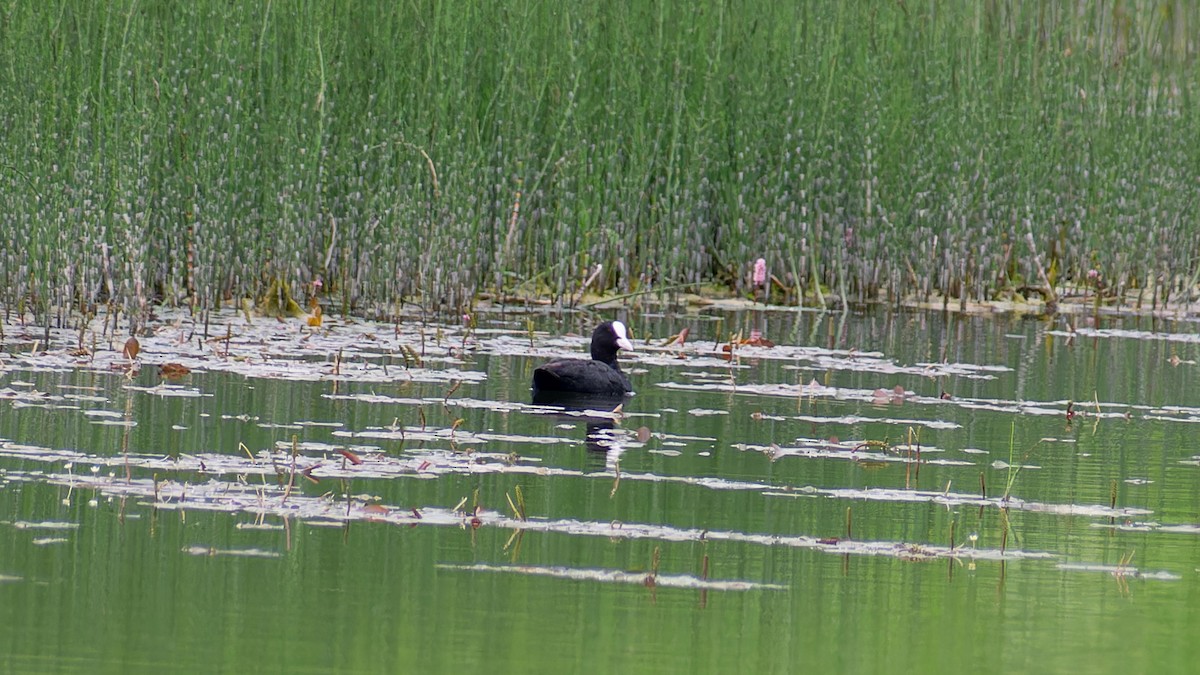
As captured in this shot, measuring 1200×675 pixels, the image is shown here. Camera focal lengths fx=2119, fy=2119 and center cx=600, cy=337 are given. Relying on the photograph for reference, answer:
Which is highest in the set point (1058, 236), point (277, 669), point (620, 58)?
point (620, 58)

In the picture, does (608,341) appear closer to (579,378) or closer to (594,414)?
(579,378)

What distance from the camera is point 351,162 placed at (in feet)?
44.3

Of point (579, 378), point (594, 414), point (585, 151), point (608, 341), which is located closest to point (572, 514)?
point (594, 414)

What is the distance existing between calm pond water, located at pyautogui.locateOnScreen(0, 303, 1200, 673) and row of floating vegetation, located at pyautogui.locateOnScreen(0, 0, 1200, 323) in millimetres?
1054

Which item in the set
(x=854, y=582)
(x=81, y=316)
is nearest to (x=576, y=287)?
(x=81, y=316)

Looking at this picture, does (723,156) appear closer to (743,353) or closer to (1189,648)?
(743,353)

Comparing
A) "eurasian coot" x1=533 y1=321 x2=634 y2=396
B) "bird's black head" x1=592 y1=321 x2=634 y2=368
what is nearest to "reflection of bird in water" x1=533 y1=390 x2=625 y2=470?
"eurasian coot" x1=533 y1=321 x2=634 y2=396

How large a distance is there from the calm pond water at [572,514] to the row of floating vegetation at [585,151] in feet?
3.46

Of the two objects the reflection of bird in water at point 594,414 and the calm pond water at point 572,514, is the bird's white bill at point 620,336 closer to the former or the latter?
the calm pond water at point 572,514

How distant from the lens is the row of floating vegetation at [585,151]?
38.7 ft

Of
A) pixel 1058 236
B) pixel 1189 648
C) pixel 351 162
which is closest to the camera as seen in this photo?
pixel 1189 648

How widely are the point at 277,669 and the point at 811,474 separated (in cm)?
373

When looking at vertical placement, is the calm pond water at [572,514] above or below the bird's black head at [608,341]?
below

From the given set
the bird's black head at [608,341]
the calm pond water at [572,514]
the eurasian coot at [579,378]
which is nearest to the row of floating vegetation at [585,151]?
the calm pond water at [572,514]
